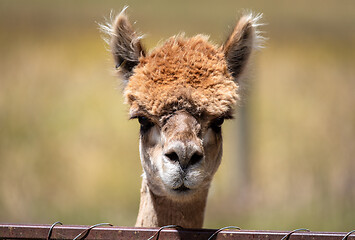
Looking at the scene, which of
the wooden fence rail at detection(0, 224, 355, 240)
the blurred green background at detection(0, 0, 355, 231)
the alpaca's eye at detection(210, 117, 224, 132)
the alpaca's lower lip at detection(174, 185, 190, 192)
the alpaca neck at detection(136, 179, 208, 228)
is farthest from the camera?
the blurred green background at detection(0, 0, 355, 231)

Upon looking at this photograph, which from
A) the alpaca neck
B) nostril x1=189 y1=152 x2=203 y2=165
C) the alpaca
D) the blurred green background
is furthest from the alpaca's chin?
the blurred green background

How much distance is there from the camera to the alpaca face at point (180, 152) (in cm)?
354

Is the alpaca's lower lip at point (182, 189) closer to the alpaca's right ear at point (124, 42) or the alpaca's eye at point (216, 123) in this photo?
the alpaca's eye at point (216, 123)

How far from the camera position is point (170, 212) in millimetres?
4164

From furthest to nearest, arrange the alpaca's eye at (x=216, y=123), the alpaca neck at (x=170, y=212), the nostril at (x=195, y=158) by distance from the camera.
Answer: the alpaca neck at (x=170, y=212) → the alpaca's eye at (x=216, y=123) → the nostril at (x=195, y=158)

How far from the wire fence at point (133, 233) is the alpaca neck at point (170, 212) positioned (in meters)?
1.06

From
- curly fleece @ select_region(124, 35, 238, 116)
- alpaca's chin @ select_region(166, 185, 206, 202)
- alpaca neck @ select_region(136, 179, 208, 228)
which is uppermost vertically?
curly fleece @ select_region(124, 35, 238, 116)

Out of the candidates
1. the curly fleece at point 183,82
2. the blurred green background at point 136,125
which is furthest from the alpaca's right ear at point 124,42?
the blurred green background at point 136,125

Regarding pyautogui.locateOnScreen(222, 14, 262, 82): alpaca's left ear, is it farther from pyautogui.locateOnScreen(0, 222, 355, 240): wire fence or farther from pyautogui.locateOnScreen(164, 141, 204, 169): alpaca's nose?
pyautogui.locateOnScreen(0, 222, 355, 240): wire fence

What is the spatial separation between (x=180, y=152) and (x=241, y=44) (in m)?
1.49

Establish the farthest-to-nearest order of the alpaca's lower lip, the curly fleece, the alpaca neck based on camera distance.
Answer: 1. the alpaca neck
2. the curly fleece
3. the alpaca's lower lip

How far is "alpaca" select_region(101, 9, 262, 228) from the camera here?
3.63m

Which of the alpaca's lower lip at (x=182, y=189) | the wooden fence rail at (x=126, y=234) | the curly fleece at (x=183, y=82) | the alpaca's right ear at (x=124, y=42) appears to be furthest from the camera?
the alpaca's right ear at (x=124, y=42)

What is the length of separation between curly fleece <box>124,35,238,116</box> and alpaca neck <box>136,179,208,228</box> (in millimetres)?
758
